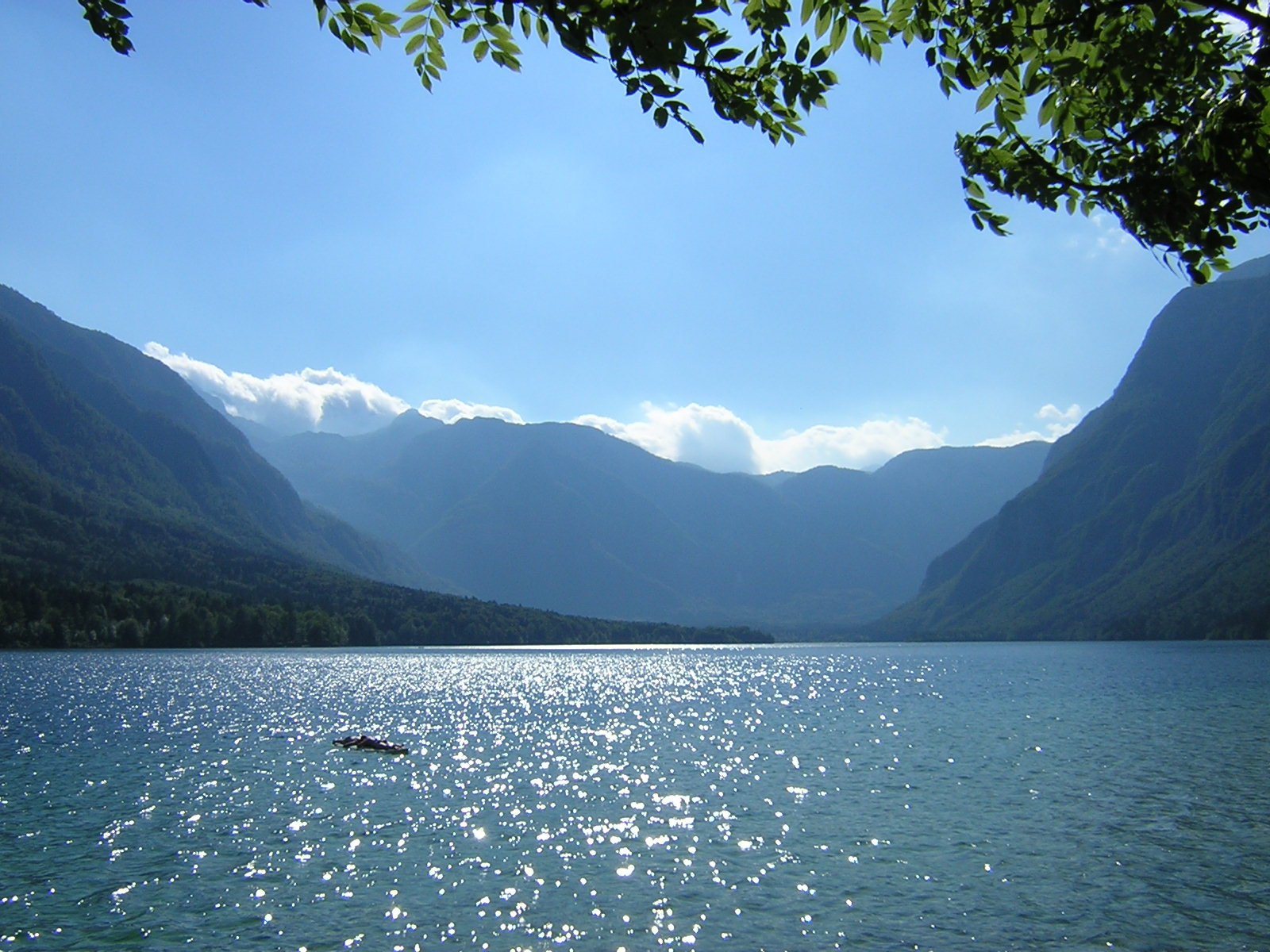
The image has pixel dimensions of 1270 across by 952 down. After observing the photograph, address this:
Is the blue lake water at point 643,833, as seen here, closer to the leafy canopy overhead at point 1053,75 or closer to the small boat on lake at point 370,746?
the small boat on lake at point 370,746

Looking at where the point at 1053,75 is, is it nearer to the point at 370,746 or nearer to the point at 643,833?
the point at 643,833

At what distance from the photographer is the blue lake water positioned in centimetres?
2847

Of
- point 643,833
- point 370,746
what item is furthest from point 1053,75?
point 370,746

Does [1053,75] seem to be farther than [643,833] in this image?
No

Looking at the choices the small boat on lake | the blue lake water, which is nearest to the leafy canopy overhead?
the blue lake water

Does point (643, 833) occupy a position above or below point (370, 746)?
below

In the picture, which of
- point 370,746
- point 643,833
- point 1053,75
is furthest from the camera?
point 370,746

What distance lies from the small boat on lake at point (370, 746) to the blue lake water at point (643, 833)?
1.37 metres

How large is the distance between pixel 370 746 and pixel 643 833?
35972 millimetres

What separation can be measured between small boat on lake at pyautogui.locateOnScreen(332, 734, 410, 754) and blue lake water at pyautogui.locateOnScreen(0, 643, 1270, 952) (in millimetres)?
1370

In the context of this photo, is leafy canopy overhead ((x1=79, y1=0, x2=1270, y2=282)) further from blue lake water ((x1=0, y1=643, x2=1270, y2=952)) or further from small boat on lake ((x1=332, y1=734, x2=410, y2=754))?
small boat on lake ((x1=332, y1=734, x2=410, y2=754))

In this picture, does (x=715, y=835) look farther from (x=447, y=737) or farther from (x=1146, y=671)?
(x=1146, y=671)

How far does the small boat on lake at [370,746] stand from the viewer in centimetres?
6850

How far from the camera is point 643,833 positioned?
41.1 meters
